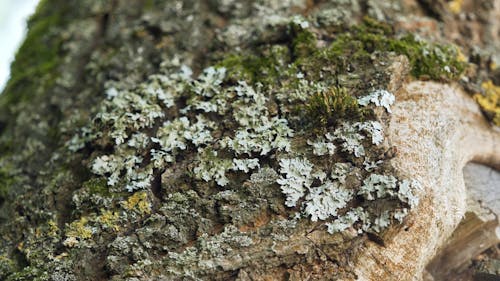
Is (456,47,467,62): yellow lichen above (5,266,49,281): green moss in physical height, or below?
above

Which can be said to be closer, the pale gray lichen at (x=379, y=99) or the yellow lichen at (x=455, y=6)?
the pale gray lichen at (x=379, y=99)

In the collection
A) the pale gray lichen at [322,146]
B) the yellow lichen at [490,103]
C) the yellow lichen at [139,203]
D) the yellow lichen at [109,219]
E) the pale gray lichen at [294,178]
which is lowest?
the yellow lichen at [490,103]

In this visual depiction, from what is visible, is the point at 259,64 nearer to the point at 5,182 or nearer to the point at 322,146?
the point at 322,146

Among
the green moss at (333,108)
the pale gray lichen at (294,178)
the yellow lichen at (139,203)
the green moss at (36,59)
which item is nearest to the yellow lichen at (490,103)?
the green moss at (333,108)

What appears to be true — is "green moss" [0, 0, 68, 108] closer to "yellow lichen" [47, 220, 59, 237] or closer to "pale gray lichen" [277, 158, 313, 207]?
"yellow lichen" [47, 220, 59, 237]

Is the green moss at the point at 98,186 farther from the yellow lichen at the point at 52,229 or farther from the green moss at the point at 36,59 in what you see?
the green moss at the point at 36,59

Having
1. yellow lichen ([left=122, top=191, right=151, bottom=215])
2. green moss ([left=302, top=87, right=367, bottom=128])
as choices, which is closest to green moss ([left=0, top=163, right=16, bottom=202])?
yellow lichen ([left=122, top=191, right=151, bottom=215])

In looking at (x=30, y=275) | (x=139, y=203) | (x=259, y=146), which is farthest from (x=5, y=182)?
(x=259, y=146)
